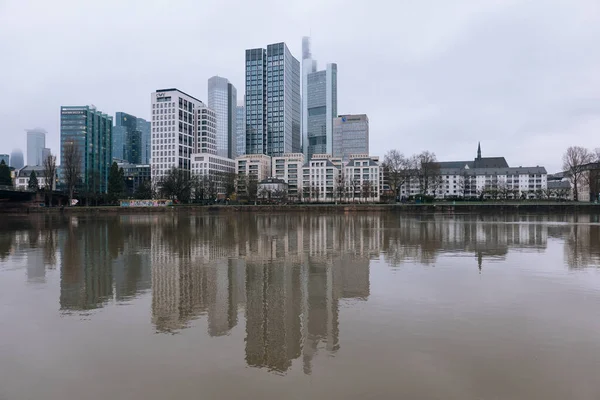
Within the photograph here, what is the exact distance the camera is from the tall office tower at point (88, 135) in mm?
181250

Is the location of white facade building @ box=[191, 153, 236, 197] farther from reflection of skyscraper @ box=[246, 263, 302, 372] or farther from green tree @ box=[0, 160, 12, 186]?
reflection of skyscraper @ box=[246, 263, 302, 372]

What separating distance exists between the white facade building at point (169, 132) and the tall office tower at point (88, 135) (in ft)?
127

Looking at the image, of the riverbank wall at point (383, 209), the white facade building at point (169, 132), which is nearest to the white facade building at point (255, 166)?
the white facade building at point (169, 132)

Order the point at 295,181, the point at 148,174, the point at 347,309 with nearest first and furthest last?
1. the point at 347,309
2. the point at 295,181
3. the point at 148,174

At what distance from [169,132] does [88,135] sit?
55.0 metres

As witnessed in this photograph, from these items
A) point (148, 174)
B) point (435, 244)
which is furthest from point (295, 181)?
point (435, 244)

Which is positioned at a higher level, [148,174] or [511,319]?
[148,174]

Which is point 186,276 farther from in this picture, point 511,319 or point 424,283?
point 511,319

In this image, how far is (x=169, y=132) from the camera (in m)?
155

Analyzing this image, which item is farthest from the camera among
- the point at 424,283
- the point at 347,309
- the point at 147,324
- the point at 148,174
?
the point at 148,174

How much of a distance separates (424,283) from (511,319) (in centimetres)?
367

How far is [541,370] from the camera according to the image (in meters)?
6.47

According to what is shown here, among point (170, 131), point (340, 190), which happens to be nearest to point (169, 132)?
point (170, 131)

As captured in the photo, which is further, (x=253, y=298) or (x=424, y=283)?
(x=424, y=283)
